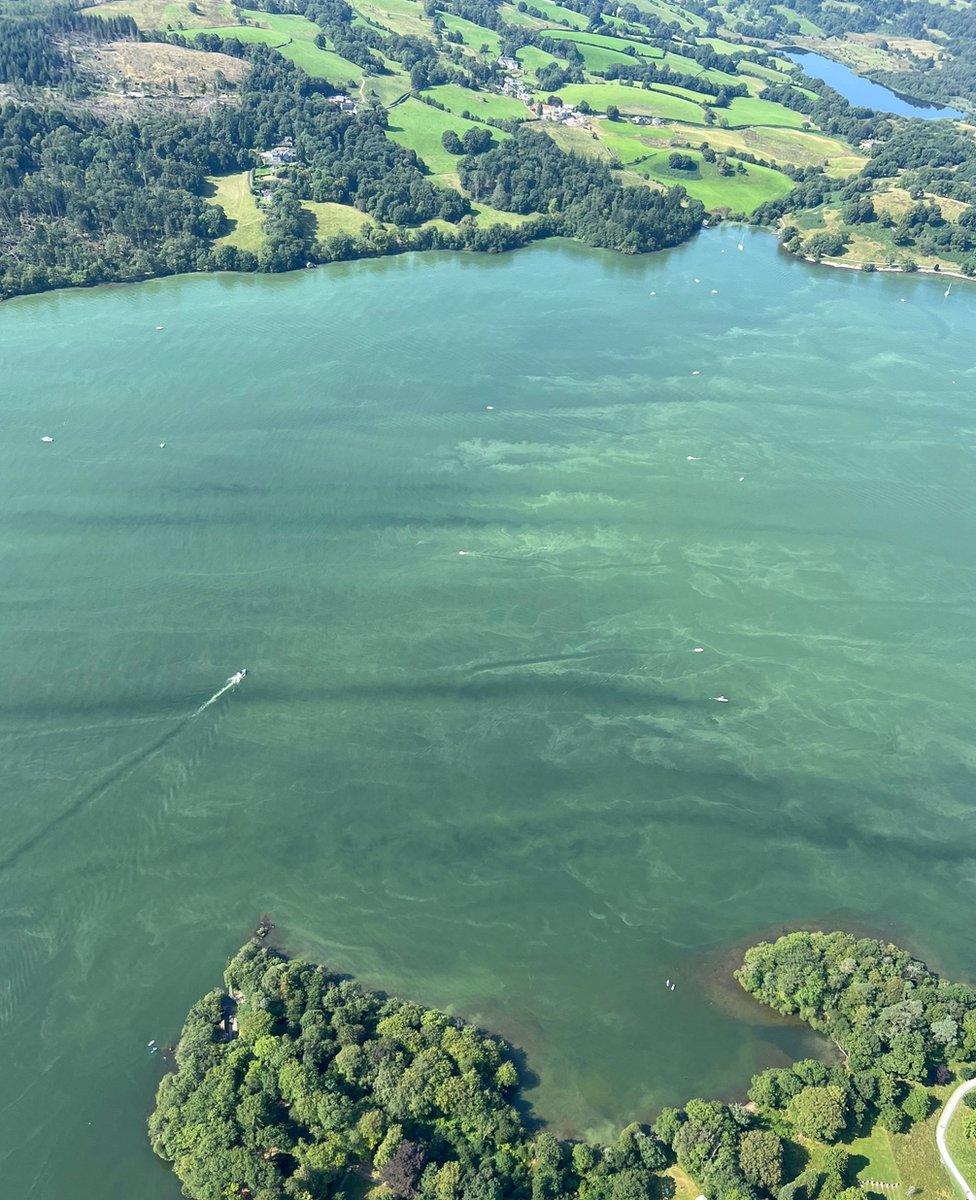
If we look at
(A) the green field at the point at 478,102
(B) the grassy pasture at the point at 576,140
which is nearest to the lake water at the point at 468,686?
(B) the grassy pasture at the point at 576,140

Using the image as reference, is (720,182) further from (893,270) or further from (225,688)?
(225,688)

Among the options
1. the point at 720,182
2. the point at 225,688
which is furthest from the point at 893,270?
the point at 225,688

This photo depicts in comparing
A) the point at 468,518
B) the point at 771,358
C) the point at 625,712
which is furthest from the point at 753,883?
the point at 771,358

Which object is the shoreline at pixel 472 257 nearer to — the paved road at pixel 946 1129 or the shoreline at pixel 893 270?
the shoreline at pixel 893 270

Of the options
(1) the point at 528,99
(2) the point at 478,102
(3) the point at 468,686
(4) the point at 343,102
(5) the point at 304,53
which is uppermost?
(5) the point at 304,53

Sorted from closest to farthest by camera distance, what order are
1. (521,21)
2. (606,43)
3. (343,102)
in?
(343,102)
(606,43)
(521,21)

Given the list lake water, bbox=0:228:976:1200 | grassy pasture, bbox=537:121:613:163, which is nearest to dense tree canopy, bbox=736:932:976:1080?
lake water, bbox=0:228:976:1200
